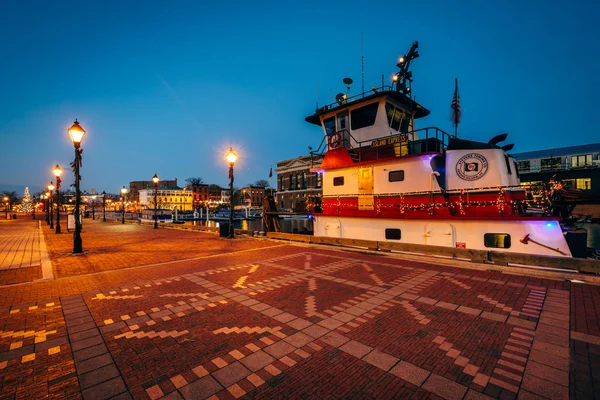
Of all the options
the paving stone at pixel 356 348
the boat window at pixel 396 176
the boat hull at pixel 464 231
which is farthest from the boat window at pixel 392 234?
the paving stone at pixel 356 348

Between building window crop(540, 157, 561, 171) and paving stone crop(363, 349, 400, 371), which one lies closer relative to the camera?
paving stone crop(363, 349, 400, 371)

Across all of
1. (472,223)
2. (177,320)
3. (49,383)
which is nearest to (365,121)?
(472,223)

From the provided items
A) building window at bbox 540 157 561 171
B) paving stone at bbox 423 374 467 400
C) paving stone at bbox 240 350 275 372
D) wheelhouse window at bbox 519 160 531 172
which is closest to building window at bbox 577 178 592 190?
building window at bbox 540 157 561 171

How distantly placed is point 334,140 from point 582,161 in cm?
5918

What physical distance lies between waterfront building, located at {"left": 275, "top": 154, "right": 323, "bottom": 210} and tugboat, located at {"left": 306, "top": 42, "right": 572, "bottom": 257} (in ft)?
173

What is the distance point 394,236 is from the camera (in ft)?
41.4

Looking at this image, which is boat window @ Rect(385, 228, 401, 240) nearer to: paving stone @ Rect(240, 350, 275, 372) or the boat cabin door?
the boat cabin door

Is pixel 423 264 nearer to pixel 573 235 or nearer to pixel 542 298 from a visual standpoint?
pixel 542 298

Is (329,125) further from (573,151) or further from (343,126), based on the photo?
(573,151)

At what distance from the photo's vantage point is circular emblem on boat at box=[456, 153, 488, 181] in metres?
10.8

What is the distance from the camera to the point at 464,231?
1075 cm

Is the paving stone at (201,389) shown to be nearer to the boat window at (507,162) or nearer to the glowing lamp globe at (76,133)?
the glowing lamp globe at (76,133)

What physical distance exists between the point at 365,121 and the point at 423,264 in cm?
941

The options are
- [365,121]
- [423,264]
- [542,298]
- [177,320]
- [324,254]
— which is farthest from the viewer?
[365,121]
